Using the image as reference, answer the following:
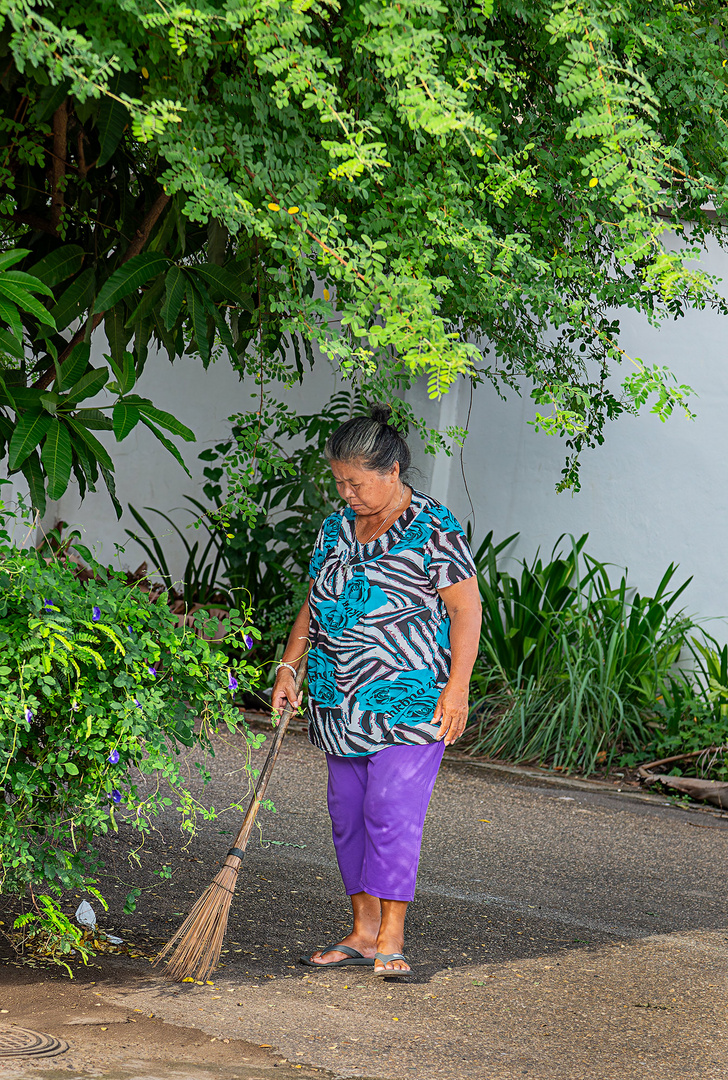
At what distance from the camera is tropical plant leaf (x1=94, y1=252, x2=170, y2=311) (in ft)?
11.7

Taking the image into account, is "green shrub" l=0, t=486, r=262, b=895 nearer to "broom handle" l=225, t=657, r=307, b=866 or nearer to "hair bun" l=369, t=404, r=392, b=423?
"broom handle" l=225, t=657, r=307, b=866

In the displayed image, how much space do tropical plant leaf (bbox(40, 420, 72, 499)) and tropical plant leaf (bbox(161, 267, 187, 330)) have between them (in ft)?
1.53

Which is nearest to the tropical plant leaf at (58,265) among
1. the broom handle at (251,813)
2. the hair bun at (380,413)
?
the hair bun at (380,413)

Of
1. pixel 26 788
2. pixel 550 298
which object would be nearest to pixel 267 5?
pixel 550 298

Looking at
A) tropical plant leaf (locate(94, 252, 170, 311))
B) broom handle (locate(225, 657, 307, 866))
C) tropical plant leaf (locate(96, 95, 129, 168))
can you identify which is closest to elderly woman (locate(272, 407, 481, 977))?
broom handle (locate(225, 657, 307, 866))

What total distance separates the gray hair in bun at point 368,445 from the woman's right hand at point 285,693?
2.23 feet

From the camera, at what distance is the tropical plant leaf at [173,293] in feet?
11.9

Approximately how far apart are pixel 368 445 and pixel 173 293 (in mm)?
814

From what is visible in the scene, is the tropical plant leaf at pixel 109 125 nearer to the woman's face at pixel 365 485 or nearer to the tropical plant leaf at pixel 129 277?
the tropical plant leaf at pixel 129 277

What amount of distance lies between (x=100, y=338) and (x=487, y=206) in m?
5.83

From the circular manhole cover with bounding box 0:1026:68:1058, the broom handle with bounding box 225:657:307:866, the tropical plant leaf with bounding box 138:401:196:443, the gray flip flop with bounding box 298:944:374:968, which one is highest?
the tropical plant leaf with bounding box 138:401:196:443

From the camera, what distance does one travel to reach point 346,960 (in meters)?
3.48

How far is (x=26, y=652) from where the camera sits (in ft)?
9.09

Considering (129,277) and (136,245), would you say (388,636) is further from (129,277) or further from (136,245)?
(136,245)
